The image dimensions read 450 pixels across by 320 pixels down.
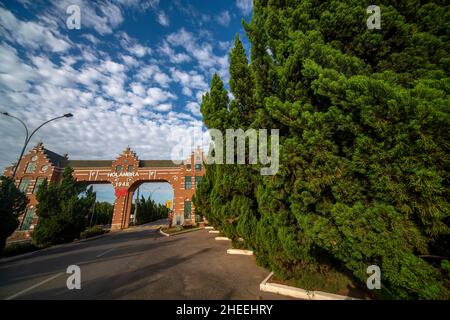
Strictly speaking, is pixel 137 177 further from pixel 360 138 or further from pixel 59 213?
pixel 360 138

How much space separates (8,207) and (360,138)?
1718 centimetres

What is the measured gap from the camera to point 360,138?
121 inches

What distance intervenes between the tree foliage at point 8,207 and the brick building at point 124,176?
19607 mm

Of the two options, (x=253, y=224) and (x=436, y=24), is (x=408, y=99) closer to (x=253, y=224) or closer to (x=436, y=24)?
(x=436, y=24)

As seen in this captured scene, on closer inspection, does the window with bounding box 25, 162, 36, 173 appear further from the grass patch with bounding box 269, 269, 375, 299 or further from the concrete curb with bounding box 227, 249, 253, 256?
the grass patch with bounding box 269, 269, 375, 299

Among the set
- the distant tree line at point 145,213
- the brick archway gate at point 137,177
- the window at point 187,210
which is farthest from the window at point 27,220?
the window at point 187,210

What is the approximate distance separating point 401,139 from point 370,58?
2816 millimetres

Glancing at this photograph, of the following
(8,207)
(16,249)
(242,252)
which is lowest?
(16,249)

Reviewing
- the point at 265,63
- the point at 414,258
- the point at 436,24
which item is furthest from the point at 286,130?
the point at 436,24

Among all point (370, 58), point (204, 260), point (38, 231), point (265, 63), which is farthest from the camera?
point (38, 231)

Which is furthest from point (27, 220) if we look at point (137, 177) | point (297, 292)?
point (297, 292)

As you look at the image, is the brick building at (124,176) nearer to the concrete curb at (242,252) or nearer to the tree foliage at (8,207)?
the tree foliage at (8,207)

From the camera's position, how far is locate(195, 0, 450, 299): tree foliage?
258 centimetres
